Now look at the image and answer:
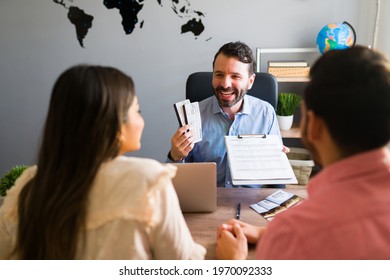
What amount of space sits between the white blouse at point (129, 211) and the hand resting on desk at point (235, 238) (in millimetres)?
247

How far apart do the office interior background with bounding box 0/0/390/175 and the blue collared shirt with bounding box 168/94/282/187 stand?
982mm

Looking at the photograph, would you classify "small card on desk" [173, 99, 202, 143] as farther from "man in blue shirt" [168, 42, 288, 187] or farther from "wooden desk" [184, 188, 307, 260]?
"wooden desk" [184, 188, 307, 260]

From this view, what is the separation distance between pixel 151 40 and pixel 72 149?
217 centimetres

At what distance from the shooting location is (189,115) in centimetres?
157

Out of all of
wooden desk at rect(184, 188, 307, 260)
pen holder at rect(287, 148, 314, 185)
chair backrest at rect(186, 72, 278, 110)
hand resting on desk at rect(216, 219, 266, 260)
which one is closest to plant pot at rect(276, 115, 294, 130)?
pen holder at rect(287, 148, 314, 185)

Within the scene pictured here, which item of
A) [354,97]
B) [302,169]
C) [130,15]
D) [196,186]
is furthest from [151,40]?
[354,97]

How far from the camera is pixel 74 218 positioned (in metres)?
0.71

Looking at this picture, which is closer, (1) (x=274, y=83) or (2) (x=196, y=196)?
(2) (x=196, y=196)

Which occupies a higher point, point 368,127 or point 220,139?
point 368,127

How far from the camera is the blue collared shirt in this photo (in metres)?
1.79

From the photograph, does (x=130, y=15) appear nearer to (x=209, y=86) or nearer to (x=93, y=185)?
(x=209, y=86)

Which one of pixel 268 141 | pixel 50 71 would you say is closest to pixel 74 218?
pixel 268 141
